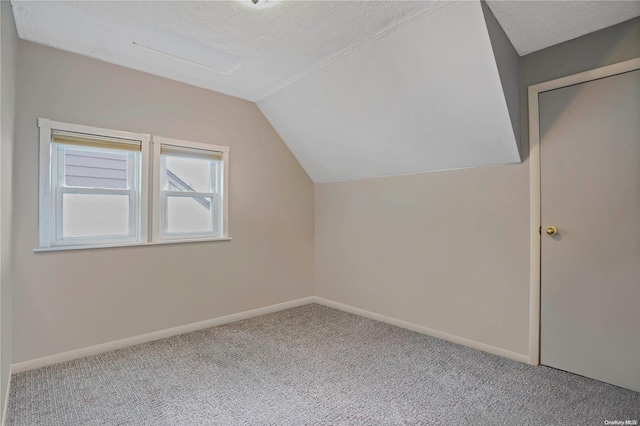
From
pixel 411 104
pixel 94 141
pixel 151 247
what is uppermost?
pixel 411 104

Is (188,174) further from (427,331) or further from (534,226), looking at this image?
(534,226)

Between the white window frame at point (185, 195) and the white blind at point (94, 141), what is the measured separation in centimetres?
20

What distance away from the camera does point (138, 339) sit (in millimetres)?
2859

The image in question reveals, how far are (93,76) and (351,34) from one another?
2084 mm

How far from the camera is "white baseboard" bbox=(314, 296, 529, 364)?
8.40ft

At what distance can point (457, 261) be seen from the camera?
2900mm

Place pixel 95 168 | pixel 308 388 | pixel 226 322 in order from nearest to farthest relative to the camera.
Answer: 1. pixel 308 388
2. pixel 95 168
3. pixel 226 322

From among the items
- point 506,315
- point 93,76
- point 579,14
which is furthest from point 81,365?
point 579,14

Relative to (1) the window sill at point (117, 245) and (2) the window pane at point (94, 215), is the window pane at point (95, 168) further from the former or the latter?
(1) the window sill at point (117, 245)

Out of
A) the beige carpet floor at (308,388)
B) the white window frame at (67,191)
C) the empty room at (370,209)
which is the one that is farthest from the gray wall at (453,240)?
the white window frame at (67,191)

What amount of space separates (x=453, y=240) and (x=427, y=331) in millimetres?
901

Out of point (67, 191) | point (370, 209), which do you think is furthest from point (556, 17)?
point (67, 191)

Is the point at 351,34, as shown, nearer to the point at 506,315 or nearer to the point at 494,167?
the point at 494,167

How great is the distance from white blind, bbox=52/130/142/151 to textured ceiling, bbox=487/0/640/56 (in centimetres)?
286
